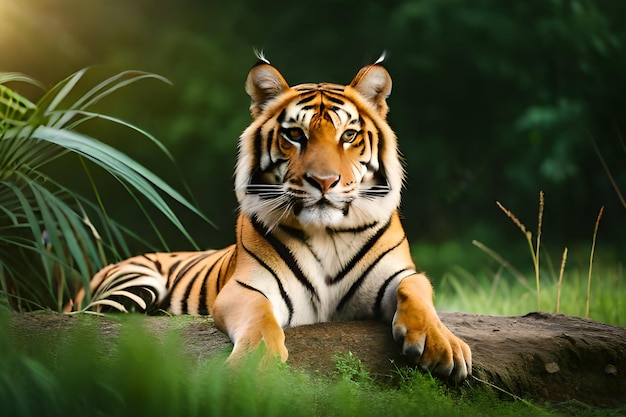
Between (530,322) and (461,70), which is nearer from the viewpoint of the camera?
(530,322)

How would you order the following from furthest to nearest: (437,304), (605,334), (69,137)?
(437,304) < (605,334) < (69,137)

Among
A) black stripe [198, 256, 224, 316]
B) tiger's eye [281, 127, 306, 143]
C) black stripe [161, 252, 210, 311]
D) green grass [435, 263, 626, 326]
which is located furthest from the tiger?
green grass [435, 263, 626, 326]

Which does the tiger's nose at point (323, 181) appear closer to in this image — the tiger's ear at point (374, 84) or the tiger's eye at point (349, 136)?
the tiger's eye at point (349, 136)

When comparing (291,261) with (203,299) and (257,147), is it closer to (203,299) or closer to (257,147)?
(257,147)

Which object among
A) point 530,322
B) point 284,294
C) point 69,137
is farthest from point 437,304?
point 69,137

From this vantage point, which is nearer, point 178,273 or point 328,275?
point 328,275

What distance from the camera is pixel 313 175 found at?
2521 mm

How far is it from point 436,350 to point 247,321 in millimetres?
586

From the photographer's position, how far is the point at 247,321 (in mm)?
2494

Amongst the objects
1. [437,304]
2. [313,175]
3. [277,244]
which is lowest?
[437,304]

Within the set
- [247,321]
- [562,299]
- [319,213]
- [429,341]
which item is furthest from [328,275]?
[562,299]

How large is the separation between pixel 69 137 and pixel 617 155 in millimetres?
5795

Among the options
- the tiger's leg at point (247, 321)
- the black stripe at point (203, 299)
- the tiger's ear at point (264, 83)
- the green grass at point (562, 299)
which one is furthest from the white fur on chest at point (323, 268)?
the green grass at point (562, 299)

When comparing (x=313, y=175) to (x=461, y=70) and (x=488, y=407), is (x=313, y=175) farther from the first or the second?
(x=461, y=70)
